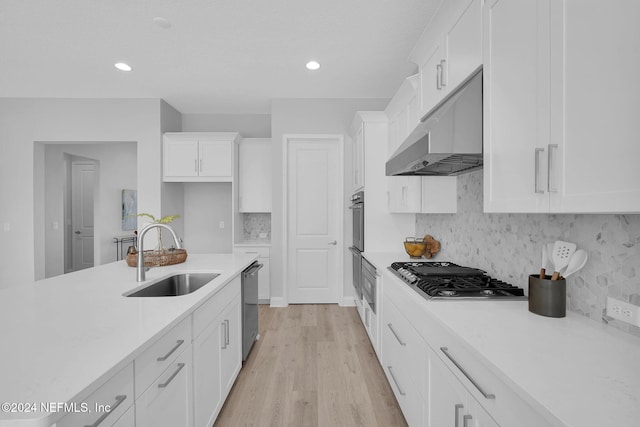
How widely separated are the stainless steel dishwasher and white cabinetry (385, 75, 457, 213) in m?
1.50

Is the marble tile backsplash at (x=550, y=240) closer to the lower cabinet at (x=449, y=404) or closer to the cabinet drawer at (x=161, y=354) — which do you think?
the lower cabinet at (x=449, y=404)

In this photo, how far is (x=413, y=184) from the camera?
272 centimetres

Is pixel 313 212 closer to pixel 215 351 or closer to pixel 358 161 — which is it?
pixel 358 161

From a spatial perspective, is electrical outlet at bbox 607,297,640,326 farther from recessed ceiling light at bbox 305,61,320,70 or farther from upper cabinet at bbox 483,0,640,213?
recessed ceiling light at bbox 305,61,320,70

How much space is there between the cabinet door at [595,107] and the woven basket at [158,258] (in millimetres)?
2318

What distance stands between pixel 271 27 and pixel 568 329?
2.85 meters

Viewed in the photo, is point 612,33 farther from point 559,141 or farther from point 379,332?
point 379,332

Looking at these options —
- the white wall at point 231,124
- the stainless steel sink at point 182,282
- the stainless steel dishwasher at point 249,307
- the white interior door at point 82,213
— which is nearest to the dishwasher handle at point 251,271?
the stainless steel dishwasher at point 249,307

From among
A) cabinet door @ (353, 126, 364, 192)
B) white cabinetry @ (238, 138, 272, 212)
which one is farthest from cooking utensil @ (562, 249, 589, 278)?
white cabinetry @ (238, 138, 272, 212)

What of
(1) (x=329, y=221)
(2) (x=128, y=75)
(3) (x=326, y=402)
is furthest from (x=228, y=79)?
(3) (x=326, y=402)

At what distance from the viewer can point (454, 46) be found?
166 centimetres

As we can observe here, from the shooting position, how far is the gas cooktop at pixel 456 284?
1519 millimetres

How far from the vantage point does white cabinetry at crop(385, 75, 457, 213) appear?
2506mm

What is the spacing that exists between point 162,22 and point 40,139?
10.1ft
